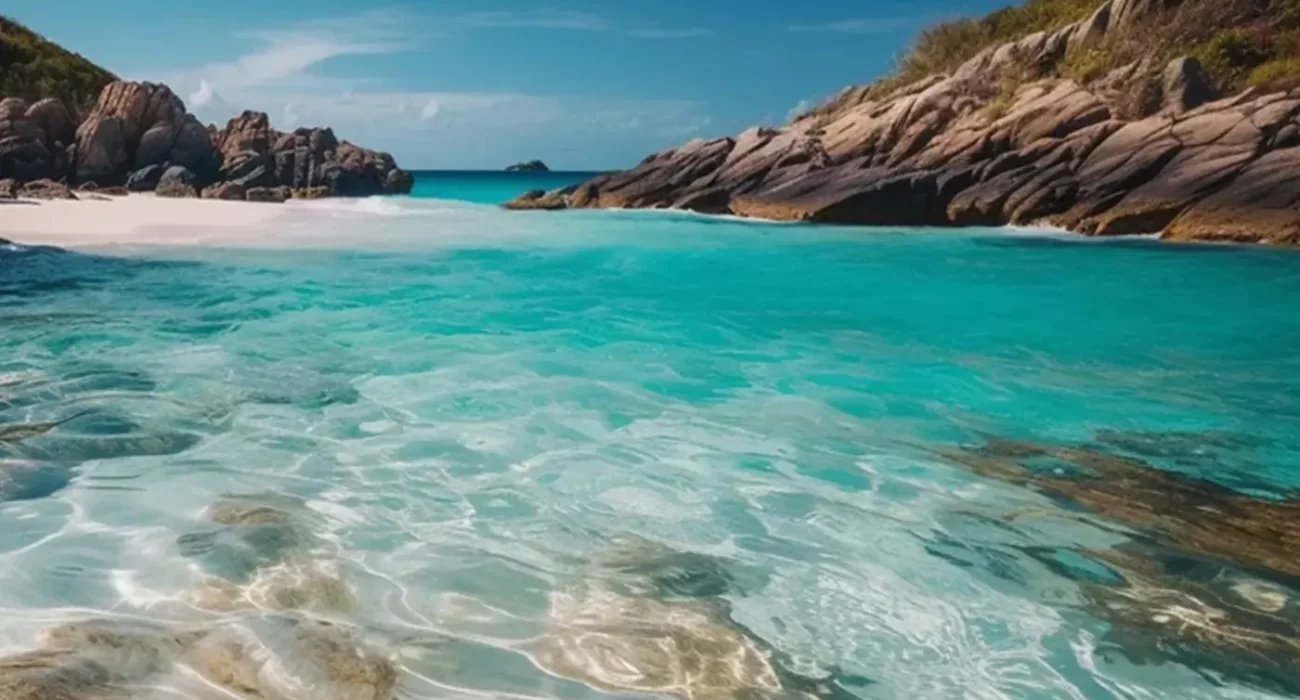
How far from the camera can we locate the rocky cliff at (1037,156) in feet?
78.3

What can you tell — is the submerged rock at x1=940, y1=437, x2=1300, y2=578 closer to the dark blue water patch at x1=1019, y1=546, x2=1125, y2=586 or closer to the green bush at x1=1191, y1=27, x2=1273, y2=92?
the dark blue water patch at x1=1019, y1=546, x2=1125, y2=586

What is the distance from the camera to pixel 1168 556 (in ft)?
17.1

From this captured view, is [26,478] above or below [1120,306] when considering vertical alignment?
below

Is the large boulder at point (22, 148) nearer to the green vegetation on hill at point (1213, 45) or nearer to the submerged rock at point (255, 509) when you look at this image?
the green vegetation on hill at point (1213, 45)

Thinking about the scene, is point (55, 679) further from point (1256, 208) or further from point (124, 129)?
point (124, 129)

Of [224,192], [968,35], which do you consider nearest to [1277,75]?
[968,35]

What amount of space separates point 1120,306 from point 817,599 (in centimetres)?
1251

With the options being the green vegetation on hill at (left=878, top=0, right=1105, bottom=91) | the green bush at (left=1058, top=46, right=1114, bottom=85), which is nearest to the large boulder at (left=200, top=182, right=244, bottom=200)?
the green vegetation on hill at (left=878, top=0, right=1105, bottom=91)

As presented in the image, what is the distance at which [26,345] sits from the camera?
10203 millimetres

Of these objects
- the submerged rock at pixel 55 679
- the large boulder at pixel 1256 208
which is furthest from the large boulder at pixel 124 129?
the submerged rock at pixel 55 679

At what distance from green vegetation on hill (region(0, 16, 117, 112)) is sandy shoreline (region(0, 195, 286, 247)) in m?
19.5

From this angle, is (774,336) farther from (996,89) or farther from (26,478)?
(996,89)

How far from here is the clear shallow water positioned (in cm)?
443

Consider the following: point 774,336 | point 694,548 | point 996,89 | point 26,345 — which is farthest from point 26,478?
point 996,89
